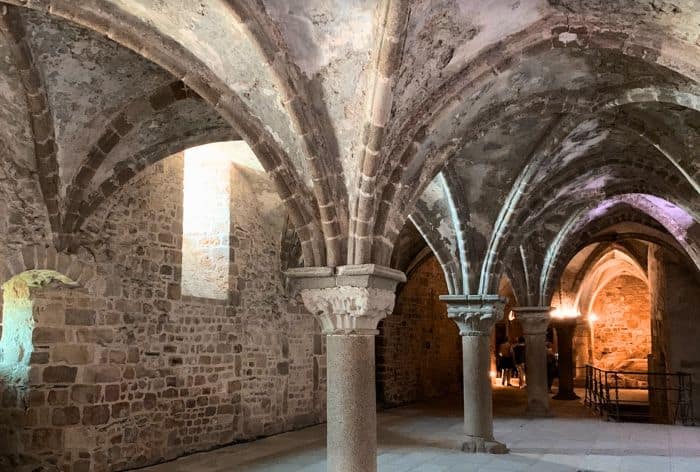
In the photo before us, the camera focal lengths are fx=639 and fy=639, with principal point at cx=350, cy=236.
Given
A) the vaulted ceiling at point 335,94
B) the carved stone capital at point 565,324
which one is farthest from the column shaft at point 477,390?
the carved stone capital at point 565,324

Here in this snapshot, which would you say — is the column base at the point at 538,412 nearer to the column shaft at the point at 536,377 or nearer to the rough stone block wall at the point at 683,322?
the column shaft at the point at 536,377

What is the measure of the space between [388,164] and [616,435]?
6356 millimetres

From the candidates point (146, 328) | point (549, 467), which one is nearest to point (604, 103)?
point (549, 467)

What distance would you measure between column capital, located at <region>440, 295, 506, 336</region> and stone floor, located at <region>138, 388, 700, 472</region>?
1426 mm

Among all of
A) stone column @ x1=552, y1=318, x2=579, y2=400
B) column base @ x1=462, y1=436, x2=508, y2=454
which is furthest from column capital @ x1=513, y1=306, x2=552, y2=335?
column base @ x1=462, y1=436, x2=508, y2=454

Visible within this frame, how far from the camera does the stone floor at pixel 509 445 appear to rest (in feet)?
21.8

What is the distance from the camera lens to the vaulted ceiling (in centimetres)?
A: 405

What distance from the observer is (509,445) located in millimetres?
7902

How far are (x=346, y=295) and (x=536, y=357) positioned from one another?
7.89m

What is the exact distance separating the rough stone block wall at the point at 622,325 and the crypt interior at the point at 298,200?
798cm

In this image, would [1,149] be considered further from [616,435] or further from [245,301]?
[616,435]

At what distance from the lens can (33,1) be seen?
383 cm

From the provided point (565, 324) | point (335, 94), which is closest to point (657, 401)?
point (565, 324)

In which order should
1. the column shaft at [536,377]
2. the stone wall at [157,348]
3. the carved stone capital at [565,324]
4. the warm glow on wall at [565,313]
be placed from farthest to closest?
the warm glow on wall at [565,313] → the carved stone capital at [565,324] → the column shaft at [536,377] → the stone wall at [157,348]
